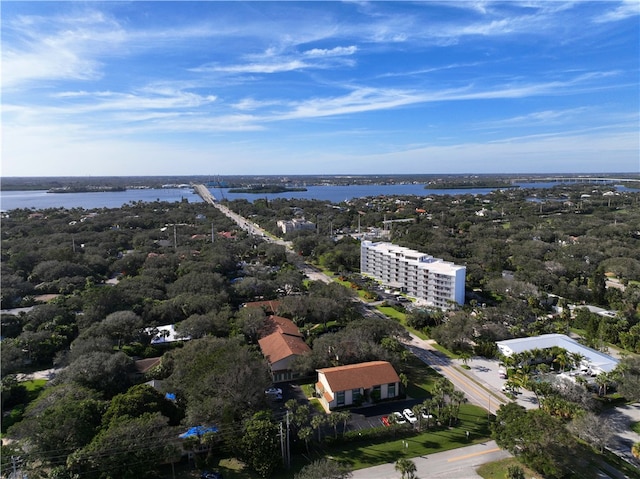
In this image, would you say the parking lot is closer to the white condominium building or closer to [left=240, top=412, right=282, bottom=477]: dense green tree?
[left=240, top=412, right=282, bottom=477]: dense green tree

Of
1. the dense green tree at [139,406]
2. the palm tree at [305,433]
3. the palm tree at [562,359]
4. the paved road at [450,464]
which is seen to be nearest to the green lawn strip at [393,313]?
the palm tree at [562,359]

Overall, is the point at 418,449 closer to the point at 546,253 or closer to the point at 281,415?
the point at 281,415

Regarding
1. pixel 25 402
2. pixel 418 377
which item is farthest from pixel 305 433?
pixel 25 402

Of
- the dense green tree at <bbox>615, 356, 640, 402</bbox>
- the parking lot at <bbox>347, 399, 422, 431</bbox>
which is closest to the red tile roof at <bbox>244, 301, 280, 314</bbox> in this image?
the parking lot at <bbox>347, 399, 422, 431</bbox>

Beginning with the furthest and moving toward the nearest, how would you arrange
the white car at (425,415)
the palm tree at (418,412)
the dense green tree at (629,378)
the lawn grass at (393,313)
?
the lawn grass at (393,313)
the dense green tree at (629,378)
the white car at (425,415)
the palm tree at (418,412)

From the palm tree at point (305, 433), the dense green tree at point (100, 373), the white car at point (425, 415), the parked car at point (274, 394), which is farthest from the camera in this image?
the parked car at point (274, 394)

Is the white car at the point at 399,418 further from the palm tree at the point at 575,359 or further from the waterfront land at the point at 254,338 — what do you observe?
the palm tree at the point at 575,359
